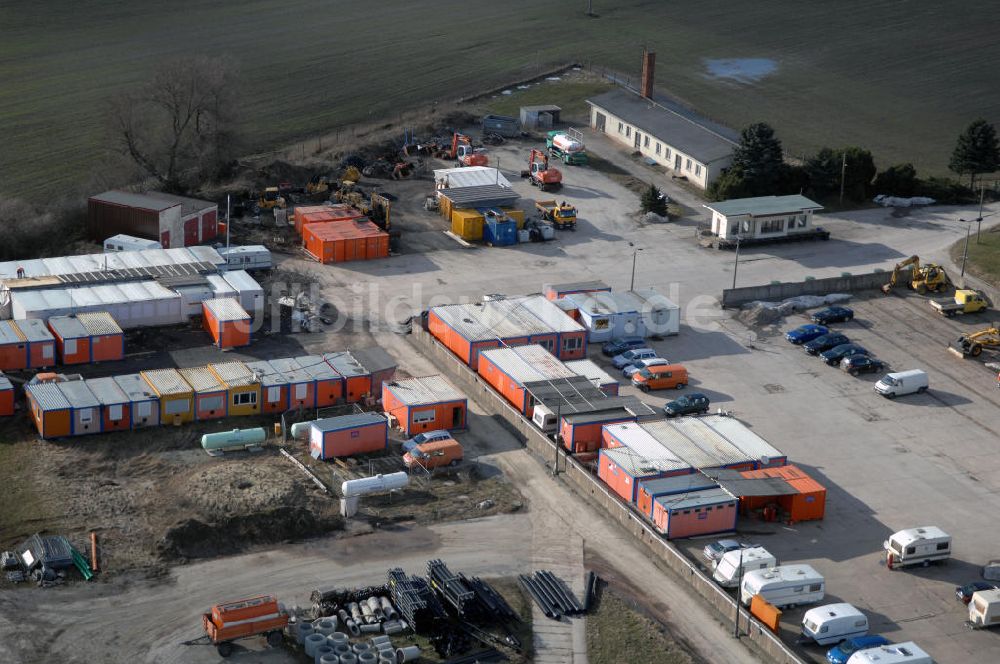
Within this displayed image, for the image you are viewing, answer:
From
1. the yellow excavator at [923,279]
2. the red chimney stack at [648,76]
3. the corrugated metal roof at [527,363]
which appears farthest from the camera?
the red chimney stack at [648,76]

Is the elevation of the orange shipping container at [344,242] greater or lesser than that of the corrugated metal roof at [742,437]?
greater

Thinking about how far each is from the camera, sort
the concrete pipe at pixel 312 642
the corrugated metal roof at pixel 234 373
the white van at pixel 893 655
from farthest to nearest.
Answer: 1. the corrugated metal roof at pixel 234 373
2. the white van at pixel 893 655
3. the concrete pipe at pixel 312 642

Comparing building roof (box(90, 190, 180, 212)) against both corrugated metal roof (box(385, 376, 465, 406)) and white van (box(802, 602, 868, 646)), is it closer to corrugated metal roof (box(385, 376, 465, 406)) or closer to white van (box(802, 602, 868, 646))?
corrugated metal roof (box(385, 376, 465, 406))

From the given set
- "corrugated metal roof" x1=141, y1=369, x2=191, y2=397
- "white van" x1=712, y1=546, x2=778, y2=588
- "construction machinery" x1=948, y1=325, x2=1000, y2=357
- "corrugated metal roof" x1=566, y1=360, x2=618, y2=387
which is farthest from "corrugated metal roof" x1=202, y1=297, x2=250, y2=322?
"construction machinery" x1=948, y1=325, x2=1000, y2=357

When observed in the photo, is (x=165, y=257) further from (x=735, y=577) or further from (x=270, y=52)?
(x=270, y=52)

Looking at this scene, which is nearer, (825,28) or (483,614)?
(483,614)

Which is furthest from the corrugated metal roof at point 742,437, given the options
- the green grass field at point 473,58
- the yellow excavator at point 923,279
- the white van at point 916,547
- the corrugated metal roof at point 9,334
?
the green grass field at point 473,58

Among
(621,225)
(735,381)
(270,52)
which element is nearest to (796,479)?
(735,381)

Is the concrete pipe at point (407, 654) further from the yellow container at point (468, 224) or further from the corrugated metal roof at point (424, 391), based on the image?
the yellow container at point (468, 224)
